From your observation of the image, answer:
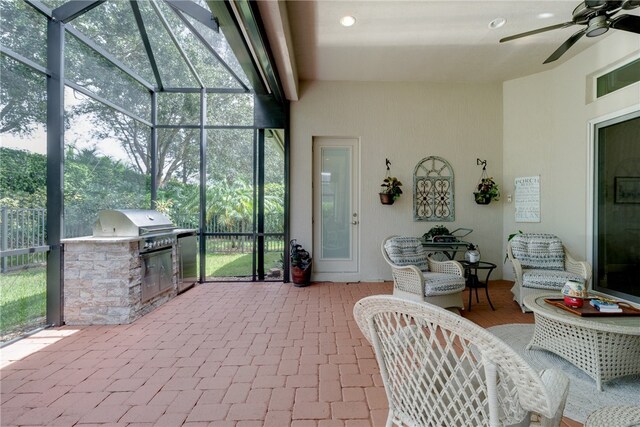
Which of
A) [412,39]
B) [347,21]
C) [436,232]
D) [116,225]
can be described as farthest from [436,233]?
[116,225]

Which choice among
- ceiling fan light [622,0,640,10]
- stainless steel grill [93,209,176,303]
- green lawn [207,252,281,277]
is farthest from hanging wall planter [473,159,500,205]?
stainless steel grill [93,209,176,303]

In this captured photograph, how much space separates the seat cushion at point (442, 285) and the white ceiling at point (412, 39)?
2872 mm

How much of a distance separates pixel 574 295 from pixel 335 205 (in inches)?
126

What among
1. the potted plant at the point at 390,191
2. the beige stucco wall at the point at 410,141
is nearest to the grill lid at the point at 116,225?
the beige stucco wall at the point at 410,141

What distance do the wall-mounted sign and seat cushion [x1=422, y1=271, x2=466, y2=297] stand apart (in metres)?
2.26

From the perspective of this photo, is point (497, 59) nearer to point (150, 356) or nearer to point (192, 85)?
point (192, 85)

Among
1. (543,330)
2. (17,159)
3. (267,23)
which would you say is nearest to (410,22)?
(267,23)

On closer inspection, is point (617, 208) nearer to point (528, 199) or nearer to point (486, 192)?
point (528, 199)

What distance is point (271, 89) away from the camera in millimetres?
4012

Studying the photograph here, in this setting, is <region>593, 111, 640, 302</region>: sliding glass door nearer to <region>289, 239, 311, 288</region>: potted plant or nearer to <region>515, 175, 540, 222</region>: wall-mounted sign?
<region>515, 175, 540, 222</region>: wall-mounted sign

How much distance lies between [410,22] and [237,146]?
3.00 meters

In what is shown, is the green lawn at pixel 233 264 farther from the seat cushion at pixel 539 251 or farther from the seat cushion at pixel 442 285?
the seat cushion at pixel 539 251

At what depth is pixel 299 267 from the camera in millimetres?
4316

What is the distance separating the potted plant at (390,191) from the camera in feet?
14.6
